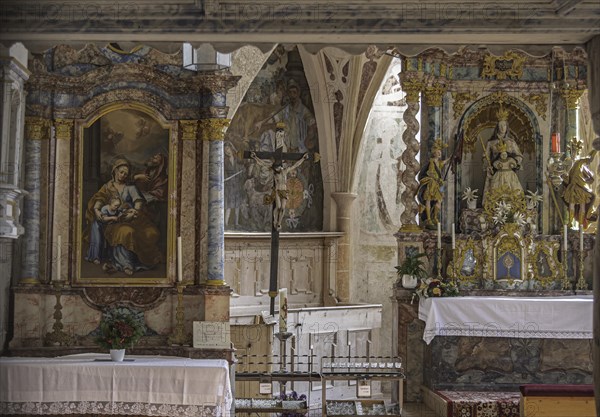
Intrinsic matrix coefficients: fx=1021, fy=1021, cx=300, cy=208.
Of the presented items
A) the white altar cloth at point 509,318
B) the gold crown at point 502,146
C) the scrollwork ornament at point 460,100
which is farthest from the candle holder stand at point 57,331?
the gold crown at point 502,146

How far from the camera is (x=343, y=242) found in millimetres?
19094

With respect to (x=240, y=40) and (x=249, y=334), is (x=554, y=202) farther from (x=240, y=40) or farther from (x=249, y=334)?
(x=240, y=40)

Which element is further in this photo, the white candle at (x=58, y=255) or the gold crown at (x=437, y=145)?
the gold crown at (x=437, y=145)

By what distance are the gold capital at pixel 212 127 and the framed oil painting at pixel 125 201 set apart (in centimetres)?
44

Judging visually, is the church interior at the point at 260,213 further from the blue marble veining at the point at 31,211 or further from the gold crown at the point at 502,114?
the gold crown at the point at 502,114

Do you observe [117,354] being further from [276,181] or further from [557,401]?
[557,401]

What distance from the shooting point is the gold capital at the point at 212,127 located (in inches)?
476

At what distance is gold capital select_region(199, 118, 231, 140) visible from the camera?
39.7ft

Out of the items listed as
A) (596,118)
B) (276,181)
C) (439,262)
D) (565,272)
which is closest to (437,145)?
(439,262)

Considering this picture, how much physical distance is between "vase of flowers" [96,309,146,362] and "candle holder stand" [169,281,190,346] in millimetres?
876

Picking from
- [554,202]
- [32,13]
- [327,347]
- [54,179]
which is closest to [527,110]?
[554,202]

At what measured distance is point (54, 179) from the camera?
12055mm

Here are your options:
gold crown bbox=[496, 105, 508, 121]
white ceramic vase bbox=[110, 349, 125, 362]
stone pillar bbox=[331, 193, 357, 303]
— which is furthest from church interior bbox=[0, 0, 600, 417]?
stone pillar bbox=[331, 193, 357, 303]

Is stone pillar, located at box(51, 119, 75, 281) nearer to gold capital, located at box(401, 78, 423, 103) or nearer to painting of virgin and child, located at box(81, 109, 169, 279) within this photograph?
painting of virgin and child, located at box(81, 109, 169, 279)
